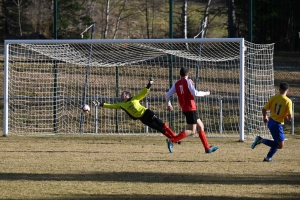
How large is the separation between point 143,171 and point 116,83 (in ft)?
29.7

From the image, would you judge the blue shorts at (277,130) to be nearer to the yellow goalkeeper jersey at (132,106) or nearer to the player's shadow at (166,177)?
the player's shadow at (166,177)

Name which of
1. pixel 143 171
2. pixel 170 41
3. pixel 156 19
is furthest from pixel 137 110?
pixel 156 19

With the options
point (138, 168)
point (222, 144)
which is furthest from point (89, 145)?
point (138, 168)

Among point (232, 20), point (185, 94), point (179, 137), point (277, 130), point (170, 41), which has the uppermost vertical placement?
point (232, 20)

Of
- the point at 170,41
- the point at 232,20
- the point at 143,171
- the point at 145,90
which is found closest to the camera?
the point at 143,171

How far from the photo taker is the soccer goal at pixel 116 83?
61.5ft

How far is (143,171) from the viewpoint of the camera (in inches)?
447

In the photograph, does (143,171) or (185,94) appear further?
(185,94)

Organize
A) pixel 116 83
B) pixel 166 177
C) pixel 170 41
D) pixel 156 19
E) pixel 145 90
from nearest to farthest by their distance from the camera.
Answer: pixel 166 177
pixel 145 90
pixel 170 41
pixel 116 83
pixel 156 19

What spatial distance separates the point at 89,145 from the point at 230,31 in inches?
309

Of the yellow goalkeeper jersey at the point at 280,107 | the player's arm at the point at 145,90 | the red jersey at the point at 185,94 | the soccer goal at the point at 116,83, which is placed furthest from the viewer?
the soccer goal at the point at 116,83

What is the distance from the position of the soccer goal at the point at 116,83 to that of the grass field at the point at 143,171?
2739mm

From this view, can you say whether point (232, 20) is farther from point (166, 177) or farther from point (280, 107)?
point (166, 177)

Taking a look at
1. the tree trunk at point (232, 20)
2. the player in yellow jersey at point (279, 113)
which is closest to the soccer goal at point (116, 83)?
the tree trunk at point (232, 20)
